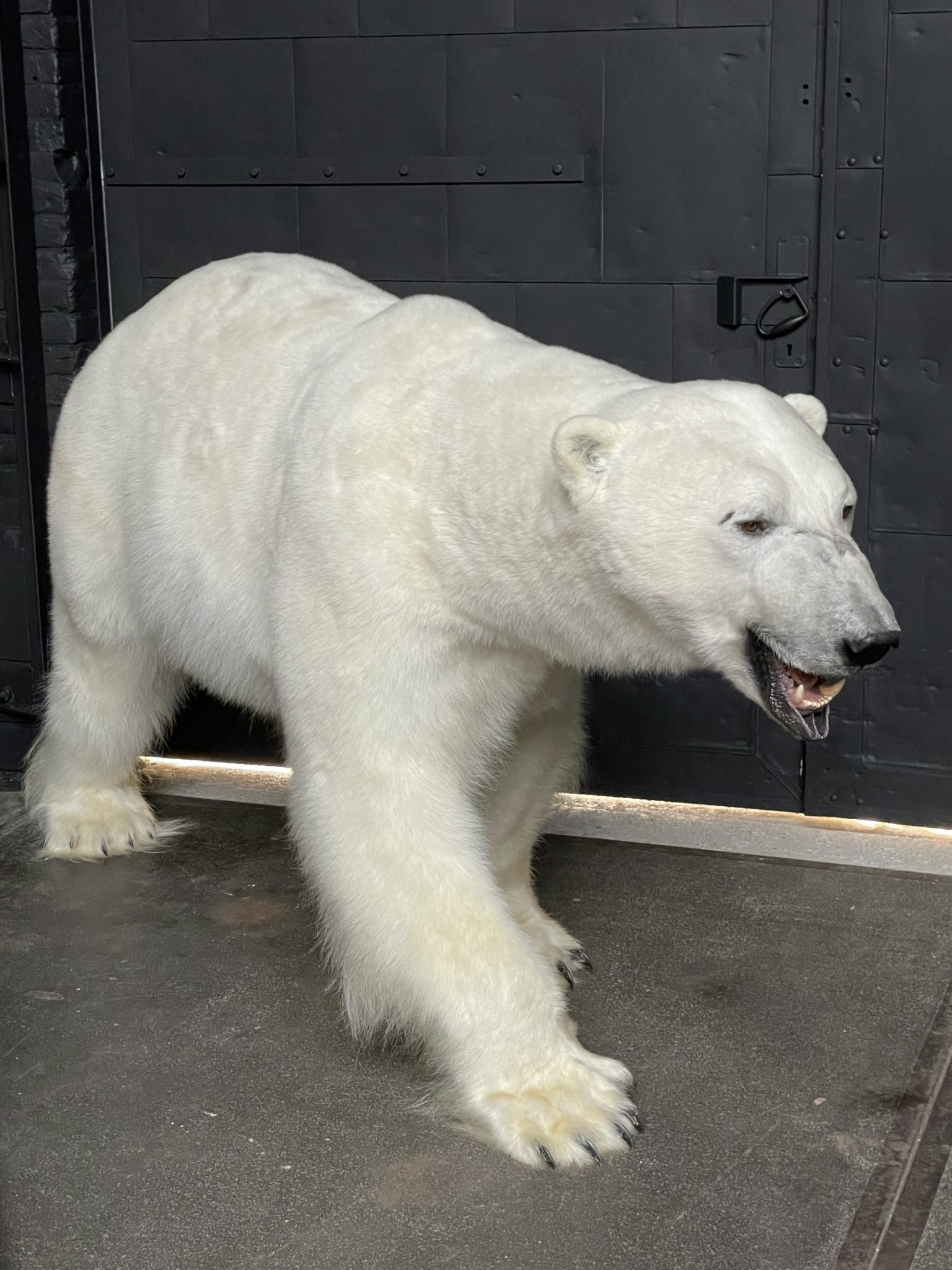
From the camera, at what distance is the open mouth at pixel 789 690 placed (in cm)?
250

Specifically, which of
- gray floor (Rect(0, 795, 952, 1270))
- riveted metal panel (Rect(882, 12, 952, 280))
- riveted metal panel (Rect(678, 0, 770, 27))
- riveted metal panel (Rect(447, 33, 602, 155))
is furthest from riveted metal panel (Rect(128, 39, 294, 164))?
gray floor (Rect(0, 795, 952, 1270))

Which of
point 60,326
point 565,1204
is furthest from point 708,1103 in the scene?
point 60,326

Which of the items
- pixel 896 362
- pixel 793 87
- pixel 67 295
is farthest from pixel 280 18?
pixel 896 362

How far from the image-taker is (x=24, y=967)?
350 cm

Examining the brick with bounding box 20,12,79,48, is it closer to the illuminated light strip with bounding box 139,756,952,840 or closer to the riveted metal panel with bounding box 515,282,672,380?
the riveted metal panel with bounding box 515,282,672,380

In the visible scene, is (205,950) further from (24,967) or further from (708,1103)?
(708,1103)

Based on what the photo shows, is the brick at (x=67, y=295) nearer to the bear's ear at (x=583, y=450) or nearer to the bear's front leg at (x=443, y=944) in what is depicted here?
the bear's front leg at (x=443, y=944)

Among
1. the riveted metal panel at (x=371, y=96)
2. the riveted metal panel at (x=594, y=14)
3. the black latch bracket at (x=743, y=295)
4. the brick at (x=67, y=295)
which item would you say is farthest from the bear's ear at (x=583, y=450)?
the brick at (x=67, y=295)

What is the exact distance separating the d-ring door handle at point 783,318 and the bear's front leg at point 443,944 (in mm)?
1676

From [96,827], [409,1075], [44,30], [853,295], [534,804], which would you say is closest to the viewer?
[409,1075]

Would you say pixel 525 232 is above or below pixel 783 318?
above

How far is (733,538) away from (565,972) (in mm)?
1323

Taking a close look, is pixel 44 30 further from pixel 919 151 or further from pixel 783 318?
pixel 919 151

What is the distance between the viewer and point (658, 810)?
440 centimetres
